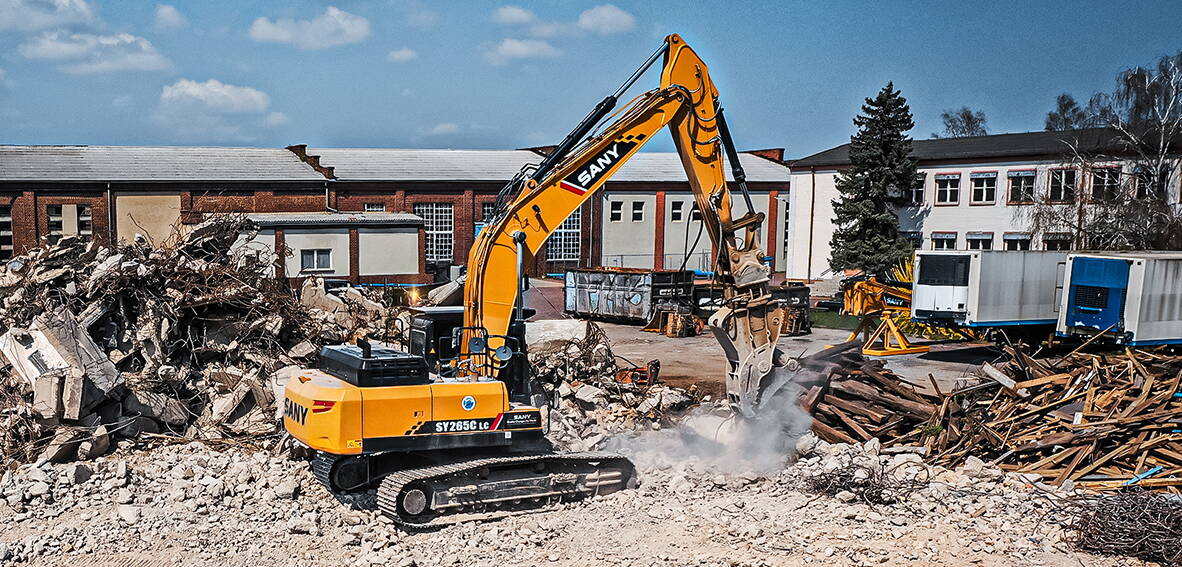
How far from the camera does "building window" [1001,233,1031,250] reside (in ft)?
122

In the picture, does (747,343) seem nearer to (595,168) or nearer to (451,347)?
(595,168)

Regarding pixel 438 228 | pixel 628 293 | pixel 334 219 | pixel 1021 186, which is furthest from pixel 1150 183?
pixel 334 219

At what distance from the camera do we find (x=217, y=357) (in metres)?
15.2

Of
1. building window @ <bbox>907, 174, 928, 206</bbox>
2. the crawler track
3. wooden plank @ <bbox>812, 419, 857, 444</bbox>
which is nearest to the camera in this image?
the crawler track

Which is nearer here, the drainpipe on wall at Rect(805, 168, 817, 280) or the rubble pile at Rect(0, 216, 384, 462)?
the rubble pile at Rect(0, 216, 384, 462)

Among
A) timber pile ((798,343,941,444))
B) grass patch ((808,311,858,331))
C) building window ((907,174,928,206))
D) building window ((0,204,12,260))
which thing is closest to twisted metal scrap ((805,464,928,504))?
timber pile ((798,343,941,444))

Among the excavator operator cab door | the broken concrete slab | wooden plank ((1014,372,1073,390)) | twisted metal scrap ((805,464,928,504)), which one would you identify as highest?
the excavator operator cab door

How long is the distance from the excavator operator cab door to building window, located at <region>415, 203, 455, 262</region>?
31.9m

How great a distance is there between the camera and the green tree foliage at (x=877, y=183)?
3769 cm

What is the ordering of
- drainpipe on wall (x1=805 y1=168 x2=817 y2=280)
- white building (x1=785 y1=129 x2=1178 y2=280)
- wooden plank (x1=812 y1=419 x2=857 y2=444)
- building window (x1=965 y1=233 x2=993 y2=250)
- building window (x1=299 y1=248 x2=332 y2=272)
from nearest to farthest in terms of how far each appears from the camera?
1. wooden plank (x1=812 y1=419 x2=857 y2=444)
2. building window (x1=299 y1=248 x2=332 y2=272)
3. white building (x1=785 y1=129 x2=1178 y2=280)
4. building window (x1=965 y1=233 x2=993 y2=250)
5. drainpipe on wall (x1=805 y1=168 x2=817 y2=280)

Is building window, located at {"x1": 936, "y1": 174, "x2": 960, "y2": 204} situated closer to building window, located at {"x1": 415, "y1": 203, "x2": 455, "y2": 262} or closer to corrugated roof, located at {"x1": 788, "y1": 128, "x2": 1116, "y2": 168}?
corrugated roof, located at {"x1": 788, "y1": 128, "x2": 1116, "y2": 168}

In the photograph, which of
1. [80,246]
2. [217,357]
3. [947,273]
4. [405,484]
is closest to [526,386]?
[405,484]

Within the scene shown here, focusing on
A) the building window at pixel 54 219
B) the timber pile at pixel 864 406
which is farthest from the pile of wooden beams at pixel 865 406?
the building window at pixel 54 219

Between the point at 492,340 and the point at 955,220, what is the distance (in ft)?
103
